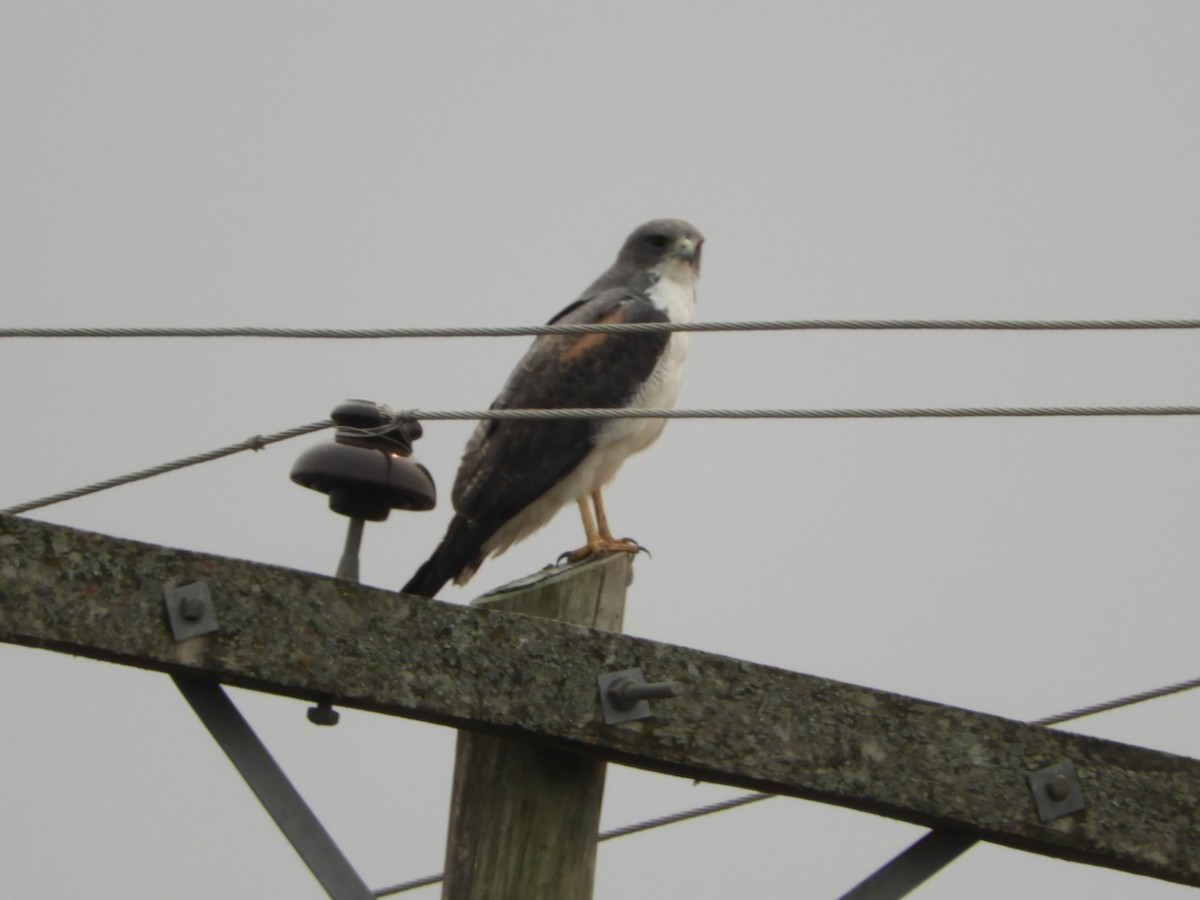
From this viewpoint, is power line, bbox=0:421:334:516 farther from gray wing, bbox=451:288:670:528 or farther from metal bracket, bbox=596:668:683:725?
gray wing, bbox=451:288:670:528

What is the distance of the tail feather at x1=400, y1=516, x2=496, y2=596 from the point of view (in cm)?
608

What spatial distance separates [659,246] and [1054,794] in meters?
5.06

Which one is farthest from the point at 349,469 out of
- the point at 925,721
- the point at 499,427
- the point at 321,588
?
the point at 499,427

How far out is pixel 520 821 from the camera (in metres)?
2.99

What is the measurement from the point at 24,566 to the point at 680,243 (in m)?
5.47

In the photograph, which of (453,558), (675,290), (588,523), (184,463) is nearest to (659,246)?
(675,290)

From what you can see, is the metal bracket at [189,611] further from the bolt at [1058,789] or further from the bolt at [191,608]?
the bolt at [1058,789]

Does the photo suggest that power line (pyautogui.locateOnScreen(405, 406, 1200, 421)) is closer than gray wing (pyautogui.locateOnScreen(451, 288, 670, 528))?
Yes

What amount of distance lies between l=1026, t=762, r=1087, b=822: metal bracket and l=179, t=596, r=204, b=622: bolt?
159cm

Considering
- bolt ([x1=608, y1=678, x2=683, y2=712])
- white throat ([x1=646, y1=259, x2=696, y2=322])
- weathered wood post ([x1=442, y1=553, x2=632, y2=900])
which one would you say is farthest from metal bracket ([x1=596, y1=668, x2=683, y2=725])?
white throat ([x1=646, y1=259, x2=696, y2=322])

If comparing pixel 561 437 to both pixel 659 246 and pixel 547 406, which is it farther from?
pixel 659 246

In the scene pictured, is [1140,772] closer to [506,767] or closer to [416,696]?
[506,767]

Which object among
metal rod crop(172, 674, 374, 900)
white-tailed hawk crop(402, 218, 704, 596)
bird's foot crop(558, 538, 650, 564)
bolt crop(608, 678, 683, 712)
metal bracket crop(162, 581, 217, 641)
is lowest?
metal rod crop(172, 674, 374, 900)

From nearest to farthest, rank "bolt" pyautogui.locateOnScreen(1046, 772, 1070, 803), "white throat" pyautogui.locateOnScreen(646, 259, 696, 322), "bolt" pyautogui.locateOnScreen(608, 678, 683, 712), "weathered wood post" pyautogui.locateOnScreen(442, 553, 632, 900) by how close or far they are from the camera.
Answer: "bolt" pyautogui.locateOnScreen(608, 678, 683, 712) → "weathered wood post" pyautogui.locateOnScreen(442, 553, 632, 900) → "bolt" pyautogui.locateOnScreen(1046, 772, 1070, 803) → "white throat" pyautogui.locateOnScreen(646, 259, 696, 322)
